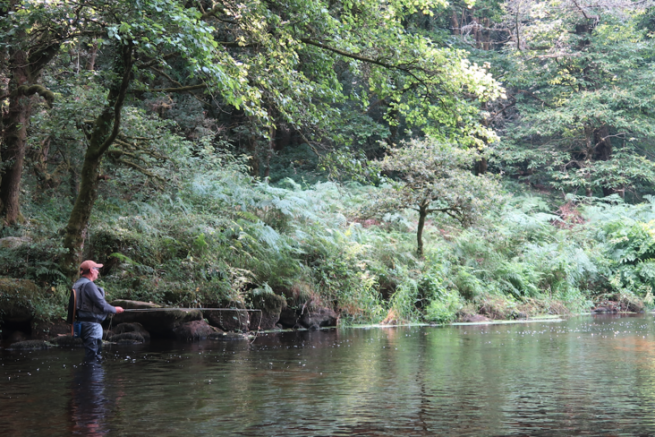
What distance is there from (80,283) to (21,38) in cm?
464

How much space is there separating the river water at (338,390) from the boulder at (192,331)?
98 cm

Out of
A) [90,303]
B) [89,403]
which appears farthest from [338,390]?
[90,303]

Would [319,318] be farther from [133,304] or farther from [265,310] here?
[133,304]

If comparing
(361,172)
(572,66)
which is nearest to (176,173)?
(361,172)

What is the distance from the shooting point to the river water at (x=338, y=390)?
4898 mm

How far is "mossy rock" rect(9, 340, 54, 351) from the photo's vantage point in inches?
411

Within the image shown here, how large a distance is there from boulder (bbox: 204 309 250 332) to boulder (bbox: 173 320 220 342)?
22.9 inches

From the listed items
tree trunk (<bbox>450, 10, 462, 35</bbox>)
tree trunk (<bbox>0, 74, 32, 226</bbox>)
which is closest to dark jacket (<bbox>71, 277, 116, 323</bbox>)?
tree trunk (<bbox>0, 74, 32, 226</bbox>)

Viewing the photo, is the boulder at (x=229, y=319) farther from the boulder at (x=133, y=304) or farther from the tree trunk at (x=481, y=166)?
the tree trunk at (x=481, y=166)

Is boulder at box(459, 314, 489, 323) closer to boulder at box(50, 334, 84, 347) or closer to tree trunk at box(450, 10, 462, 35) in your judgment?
boulder at box(50, 334, 84, 347)

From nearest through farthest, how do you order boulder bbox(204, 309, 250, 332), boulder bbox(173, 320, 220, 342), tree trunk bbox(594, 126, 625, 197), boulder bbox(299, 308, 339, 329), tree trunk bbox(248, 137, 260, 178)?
boulder bbox(173, 320, 220, 342), boulder bbox(204, 309, 250, 332), boulder bbox(299, 308, 339, 329), tree trunk bbox(248, 137, 260, 178), tree trunk bbox(594, 126, 625, 197)

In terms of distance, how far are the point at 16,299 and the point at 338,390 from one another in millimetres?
7147

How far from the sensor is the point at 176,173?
14.3 metres

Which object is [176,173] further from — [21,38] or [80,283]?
[80,283]
